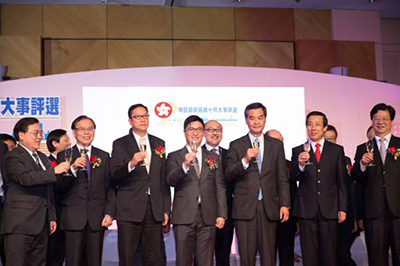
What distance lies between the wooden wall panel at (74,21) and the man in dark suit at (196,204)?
5.01 m

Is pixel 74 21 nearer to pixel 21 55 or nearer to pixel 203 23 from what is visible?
pixel 21 55

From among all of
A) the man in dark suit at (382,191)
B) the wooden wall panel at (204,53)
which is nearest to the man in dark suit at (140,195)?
the man in dark suit at (382,191)

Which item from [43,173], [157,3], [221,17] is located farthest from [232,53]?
[43,173]

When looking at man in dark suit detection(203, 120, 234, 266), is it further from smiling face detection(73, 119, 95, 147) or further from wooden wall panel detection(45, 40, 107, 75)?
wooden wall panel detection(45, 40, 107, 75)

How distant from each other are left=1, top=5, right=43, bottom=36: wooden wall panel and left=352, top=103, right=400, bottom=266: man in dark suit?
20.4ft

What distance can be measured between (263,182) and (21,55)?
5658 mm

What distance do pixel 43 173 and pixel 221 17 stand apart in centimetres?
586

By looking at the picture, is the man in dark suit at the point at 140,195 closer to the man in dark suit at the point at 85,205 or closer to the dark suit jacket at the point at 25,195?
the man in dark suit at the point at 85,205

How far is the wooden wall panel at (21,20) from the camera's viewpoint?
27.6 feet

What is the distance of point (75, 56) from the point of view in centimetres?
850

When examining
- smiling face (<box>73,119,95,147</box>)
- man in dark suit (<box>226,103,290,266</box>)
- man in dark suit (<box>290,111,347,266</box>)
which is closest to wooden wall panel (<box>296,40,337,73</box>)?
man in dark suit (<box>290,111,347,266</box>)

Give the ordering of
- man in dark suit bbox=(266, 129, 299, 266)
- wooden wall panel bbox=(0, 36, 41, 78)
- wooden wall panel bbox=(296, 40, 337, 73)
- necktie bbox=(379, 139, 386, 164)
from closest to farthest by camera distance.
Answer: necktie bbox=(379, 139, 386, 164)
man in dark suit bbox=(266, 129, 299, 266)
wooden wall panel bbox=(0, 36, 41, 78)
wooden wall panel bbox=(296, 40, 337, 73)

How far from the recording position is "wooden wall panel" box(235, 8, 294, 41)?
8914mm

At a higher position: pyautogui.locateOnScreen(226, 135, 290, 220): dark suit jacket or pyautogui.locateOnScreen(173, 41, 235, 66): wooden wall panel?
pyautogui.locateOnScreen(173, 41, 235, 66): wooden wall panel
